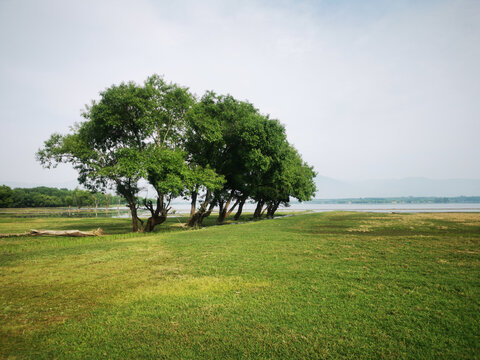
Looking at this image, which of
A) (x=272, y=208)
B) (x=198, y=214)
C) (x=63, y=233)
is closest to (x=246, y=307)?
(x=63, y=233)

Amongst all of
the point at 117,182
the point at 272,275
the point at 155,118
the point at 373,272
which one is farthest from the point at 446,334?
the point at 117,182

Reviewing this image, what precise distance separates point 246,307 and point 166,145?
2123cm

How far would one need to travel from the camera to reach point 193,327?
4492mm

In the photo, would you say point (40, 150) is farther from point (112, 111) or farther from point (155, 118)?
point (155, 118)

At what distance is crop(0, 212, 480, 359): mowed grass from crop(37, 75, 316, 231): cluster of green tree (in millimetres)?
Answer: 12121

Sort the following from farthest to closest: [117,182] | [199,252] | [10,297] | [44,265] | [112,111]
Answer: [117,182]
[112,111]
[199,252]
[44,265]
[10,297]

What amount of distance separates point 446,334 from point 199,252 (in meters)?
9.06

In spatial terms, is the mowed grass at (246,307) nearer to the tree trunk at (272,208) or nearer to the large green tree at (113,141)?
the large green tree at (113,141)

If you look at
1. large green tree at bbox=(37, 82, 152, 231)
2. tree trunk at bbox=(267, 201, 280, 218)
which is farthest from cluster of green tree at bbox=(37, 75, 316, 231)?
tree trunk at bbox=(267, 201, 280, 218)

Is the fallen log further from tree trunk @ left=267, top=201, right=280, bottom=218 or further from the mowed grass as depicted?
tree trunk @ left=267, top=201, right=280, bottom=218

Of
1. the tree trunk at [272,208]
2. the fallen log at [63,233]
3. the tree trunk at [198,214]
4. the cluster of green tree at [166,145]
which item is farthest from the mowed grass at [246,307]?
the tree trunk at [272,208]

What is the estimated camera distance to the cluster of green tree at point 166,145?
2055 centimetres

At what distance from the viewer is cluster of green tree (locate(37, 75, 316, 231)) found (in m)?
20.5

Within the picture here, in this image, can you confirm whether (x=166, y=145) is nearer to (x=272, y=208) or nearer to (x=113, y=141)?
(x=113, y=141)
